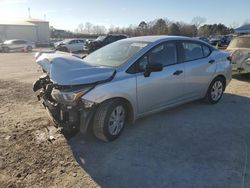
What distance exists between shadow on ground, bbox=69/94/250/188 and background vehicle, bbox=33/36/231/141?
12.8 inches

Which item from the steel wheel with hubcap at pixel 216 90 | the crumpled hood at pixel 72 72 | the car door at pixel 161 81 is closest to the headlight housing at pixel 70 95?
the crumpled hood at pixel 72 72

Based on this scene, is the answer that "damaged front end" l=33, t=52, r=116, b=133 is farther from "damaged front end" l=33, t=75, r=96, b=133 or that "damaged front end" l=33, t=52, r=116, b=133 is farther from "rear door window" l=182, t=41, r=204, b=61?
"rear door window" l=182, t=41, r=204, b=61

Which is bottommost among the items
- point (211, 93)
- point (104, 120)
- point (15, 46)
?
point (15, 46)

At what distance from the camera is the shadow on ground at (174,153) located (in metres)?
3.75

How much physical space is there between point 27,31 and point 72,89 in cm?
6458

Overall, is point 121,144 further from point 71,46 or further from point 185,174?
point 71,46

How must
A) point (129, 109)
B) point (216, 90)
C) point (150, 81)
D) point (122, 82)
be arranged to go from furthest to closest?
point (216, 90), point (150, 81), point (129, 109), point (122, 82)

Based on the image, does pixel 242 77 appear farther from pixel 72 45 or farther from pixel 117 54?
pixel 72 45

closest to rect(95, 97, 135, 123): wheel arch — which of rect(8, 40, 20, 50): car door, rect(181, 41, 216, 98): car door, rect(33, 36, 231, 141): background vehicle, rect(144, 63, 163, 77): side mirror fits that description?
rect(33, 36, 231, 141): background vehicle

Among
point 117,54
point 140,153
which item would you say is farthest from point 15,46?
point 140,153

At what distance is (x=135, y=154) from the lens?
14.5 ft

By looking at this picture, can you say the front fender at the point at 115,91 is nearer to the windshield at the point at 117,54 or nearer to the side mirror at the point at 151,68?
the side mirror at the point at 151,68

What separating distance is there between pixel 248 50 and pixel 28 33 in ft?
200

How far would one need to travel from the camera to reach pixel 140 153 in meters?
4.46
